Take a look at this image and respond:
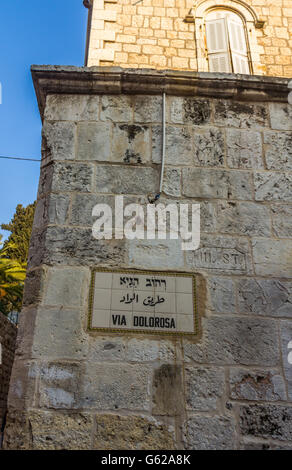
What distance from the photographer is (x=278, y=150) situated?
3.23 metres

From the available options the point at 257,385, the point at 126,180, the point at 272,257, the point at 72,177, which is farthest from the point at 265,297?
the point at 72,177

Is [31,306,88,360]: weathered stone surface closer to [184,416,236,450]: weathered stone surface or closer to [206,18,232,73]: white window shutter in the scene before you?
[184,416,236,450]: weathered stone surface

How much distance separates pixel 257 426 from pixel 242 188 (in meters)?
1.78

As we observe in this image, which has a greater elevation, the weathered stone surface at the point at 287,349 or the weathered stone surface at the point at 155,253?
the weathered stone surface at the point at 155,253

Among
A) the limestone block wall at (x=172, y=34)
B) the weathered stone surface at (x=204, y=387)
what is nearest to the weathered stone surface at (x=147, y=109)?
the weathered stone surface at (x=204, y=387)

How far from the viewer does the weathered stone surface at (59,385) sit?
239cm

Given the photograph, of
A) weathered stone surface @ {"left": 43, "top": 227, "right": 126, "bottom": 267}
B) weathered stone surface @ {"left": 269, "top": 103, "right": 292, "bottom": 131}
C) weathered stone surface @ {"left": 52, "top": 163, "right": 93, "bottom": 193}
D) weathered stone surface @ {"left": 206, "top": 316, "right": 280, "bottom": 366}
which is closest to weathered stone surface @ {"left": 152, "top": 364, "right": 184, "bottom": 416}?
weathered stone surface @ {"left": 206, "top": 316, "right": 280, "bottom": 366}

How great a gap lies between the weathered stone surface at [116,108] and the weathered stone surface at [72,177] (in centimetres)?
52

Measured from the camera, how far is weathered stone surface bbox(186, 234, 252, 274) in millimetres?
2818

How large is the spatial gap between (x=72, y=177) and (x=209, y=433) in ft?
6.96

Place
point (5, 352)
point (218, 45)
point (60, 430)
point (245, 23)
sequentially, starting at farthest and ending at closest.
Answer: point (5, 352) < point (245, 23) < point (218, 45) < point (60, 430)

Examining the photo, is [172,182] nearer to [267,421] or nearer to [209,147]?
[209,147]

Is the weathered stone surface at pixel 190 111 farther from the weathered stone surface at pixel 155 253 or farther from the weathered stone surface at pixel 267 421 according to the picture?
the weathered stone surface at pixel 267 421
